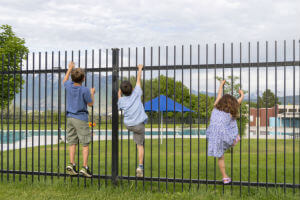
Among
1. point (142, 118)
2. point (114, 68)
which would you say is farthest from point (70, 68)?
point (142, 118)

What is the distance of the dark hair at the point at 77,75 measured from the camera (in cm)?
547

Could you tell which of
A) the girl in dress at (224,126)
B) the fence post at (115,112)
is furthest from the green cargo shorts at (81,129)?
the girl in dress at (224,126)

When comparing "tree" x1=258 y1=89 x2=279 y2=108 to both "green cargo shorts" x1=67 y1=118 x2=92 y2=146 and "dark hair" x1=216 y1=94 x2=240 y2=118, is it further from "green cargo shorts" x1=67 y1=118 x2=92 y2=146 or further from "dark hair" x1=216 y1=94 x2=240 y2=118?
"green cargo shorts" x1=67 y1=118 x2=92 y2=146

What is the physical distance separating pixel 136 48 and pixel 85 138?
181cm

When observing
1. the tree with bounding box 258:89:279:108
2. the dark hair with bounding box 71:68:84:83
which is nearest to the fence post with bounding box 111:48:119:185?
the dark hair with bounding box 71:68:84:83

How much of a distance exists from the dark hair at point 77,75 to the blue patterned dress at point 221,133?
237cm

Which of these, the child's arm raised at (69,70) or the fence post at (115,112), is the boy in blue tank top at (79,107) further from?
the fence post at (115,112)

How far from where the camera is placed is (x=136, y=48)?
18.4 feet

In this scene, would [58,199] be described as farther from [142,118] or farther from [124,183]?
[142,118]

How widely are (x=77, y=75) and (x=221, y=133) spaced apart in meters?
2.61

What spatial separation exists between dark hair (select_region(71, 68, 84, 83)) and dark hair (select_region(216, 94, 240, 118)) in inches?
95.0

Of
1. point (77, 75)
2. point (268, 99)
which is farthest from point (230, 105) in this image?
point (77, 75)

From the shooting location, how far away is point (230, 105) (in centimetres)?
487

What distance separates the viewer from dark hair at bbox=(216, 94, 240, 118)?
16.0 ft
